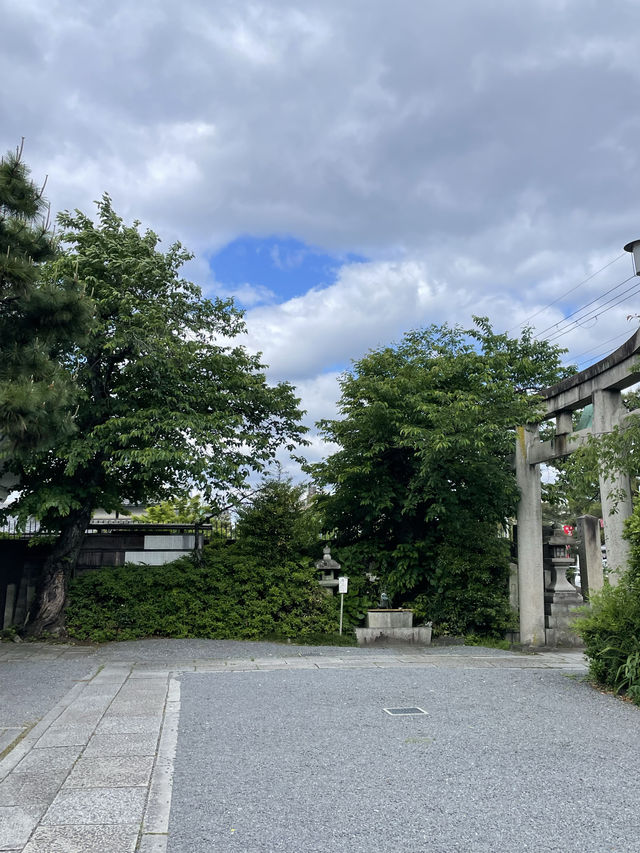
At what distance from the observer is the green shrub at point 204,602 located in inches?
414

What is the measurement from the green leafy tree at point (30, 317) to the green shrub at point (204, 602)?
13.2 feet

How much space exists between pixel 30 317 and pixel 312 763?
552 cm

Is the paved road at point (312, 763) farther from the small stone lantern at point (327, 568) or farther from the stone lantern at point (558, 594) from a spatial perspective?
the small stone lantern at point (327, 568)

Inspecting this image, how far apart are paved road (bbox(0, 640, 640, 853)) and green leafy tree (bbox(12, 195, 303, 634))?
9.97 ft

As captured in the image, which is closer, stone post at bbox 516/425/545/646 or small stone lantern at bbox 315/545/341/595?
stone post at bbox 516/425/545/646

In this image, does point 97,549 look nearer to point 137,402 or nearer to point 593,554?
point 137,402

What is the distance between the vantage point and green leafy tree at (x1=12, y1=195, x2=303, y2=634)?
9641 mm

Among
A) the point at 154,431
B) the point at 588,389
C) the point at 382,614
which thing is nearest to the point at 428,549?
the point at 382,614

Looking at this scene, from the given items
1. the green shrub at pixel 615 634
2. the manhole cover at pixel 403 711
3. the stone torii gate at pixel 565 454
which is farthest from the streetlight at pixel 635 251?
the manhole cover at pixel 403 711

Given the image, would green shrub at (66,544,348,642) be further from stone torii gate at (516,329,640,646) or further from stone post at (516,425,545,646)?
stone torii gate at (516,329,640,646)

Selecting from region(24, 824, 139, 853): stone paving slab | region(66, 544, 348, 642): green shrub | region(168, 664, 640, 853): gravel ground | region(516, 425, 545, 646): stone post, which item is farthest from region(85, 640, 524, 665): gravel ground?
region(24, 824, 139, 853): stone paving slab

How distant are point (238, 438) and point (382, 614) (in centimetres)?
376

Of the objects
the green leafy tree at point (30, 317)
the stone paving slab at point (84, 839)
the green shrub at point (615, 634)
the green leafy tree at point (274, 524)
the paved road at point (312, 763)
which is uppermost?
the green leafy tree at point (30, 317)

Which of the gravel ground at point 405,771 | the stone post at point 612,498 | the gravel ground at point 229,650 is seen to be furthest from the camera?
the gravel ground at point 229,650
